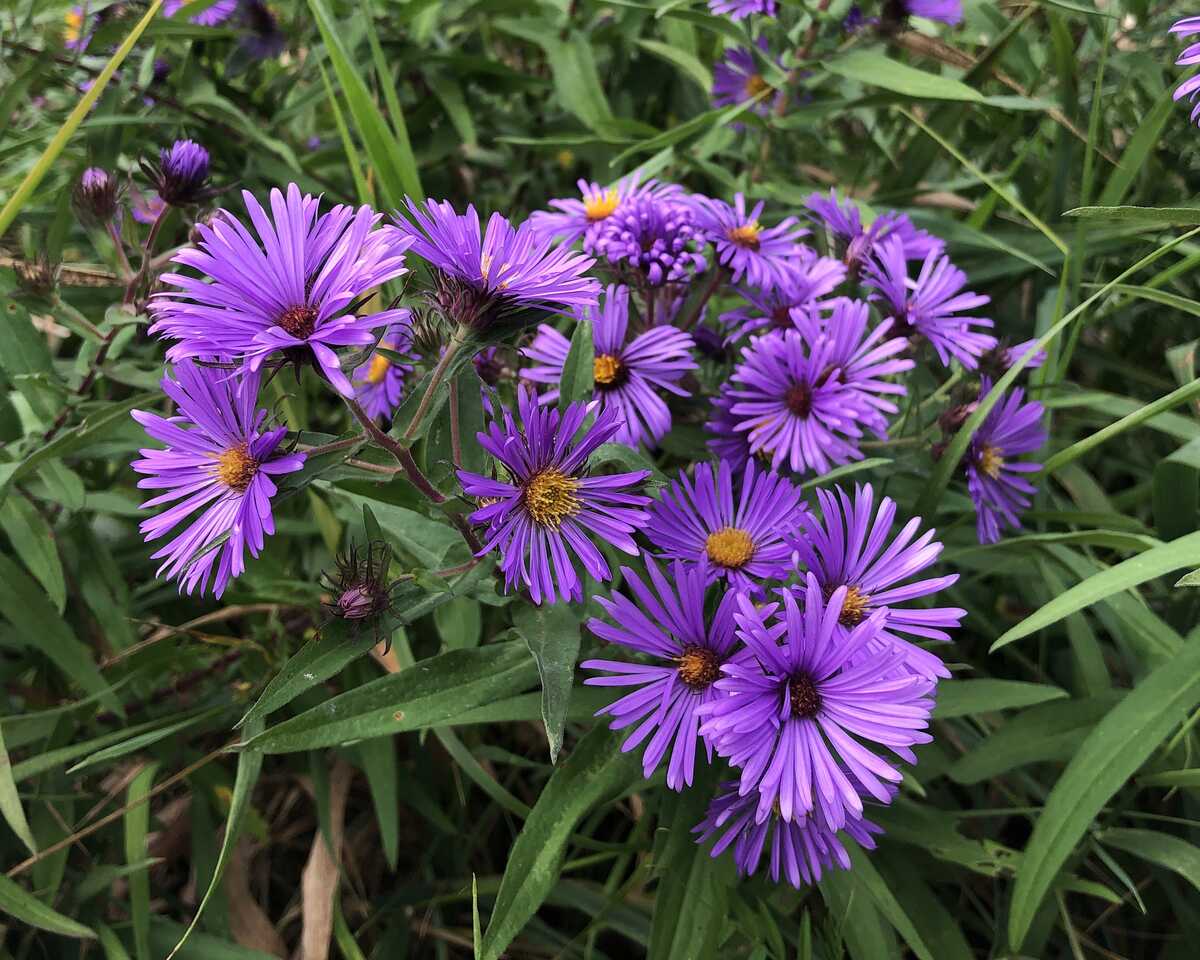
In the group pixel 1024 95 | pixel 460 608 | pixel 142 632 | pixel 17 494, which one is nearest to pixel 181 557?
pixel 460 608

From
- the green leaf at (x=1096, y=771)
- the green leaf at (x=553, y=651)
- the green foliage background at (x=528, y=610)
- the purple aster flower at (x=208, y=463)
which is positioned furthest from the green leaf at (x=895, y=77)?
the purple aster flower at (x=208, y=463)

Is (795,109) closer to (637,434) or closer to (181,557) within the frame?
(637,434)

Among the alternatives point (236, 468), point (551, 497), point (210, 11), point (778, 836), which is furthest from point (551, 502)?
point (210, 11)

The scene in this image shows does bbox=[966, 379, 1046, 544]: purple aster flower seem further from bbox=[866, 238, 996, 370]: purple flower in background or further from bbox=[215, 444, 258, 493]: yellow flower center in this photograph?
bbox=[215, 444, 258, 493]: yellow flower center

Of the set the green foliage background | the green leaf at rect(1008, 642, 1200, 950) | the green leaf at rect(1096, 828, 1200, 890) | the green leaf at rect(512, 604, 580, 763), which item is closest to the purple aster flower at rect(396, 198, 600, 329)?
the green foliage background

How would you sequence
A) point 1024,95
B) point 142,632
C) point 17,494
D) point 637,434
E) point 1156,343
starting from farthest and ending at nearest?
1. point 1156,343
2. point 1024,95
3. point 142,632
4. point 17,494
5. point 637,434

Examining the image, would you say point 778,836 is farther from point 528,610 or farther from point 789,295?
point 789,295

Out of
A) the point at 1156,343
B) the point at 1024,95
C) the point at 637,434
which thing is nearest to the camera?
the point at 637,434
